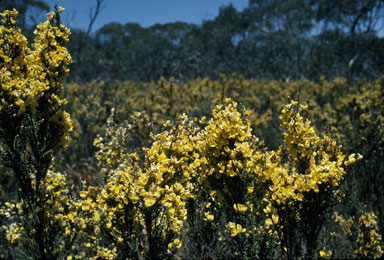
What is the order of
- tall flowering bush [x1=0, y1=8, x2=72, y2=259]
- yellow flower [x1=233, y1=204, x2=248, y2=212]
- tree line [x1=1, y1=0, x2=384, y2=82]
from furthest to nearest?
tree line [x1=1, y1=0, x2=384, y2=82], tall flowering bush [x1=0, y1=8, x2=72, y2=259], yellow flower [x1=233, y1=204, x2=248, y2=212]

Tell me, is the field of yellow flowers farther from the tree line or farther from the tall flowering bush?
the tree line

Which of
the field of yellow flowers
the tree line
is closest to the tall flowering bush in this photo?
the field of yellow flowers

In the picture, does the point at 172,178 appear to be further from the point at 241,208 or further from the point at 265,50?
the point at 265,50

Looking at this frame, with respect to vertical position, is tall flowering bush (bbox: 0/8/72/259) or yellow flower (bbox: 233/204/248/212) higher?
tall flowering bush (bbox: 0/8/72/259)

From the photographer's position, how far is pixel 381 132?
17.0ft

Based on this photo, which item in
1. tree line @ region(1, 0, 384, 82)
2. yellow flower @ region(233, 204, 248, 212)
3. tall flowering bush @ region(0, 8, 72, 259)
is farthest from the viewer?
tree line @ region(1, 0, 384, 82)

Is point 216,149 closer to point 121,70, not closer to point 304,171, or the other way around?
point 304,171

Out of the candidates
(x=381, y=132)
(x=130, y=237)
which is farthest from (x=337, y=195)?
(x=381, y=132)

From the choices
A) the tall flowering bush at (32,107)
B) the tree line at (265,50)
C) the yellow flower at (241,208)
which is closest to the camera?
the yellow flower at (241,208)

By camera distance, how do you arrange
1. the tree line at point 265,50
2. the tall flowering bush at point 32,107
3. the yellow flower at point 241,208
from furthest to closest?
the tree line at point 265,50
the tall flowering bush at point 32,107
the yellow flower at point 241,208

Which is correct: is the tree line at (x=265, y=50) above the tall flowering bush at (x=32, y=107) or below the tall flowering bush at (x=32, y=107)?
above

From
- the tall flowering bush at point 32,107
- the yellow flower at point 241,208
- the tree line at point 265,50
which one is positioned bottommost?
the yellow flower at point 241,208

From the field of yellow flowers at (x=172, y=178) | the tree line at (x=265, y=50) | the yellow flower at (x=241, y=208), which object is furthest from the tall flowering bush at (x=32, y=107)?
the tree line at (x=265, y=50)

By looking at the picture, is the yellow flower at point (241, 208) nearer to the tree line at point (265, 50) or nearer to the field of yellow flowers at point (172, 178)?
the field of yellow flowers at point (172, 178)
